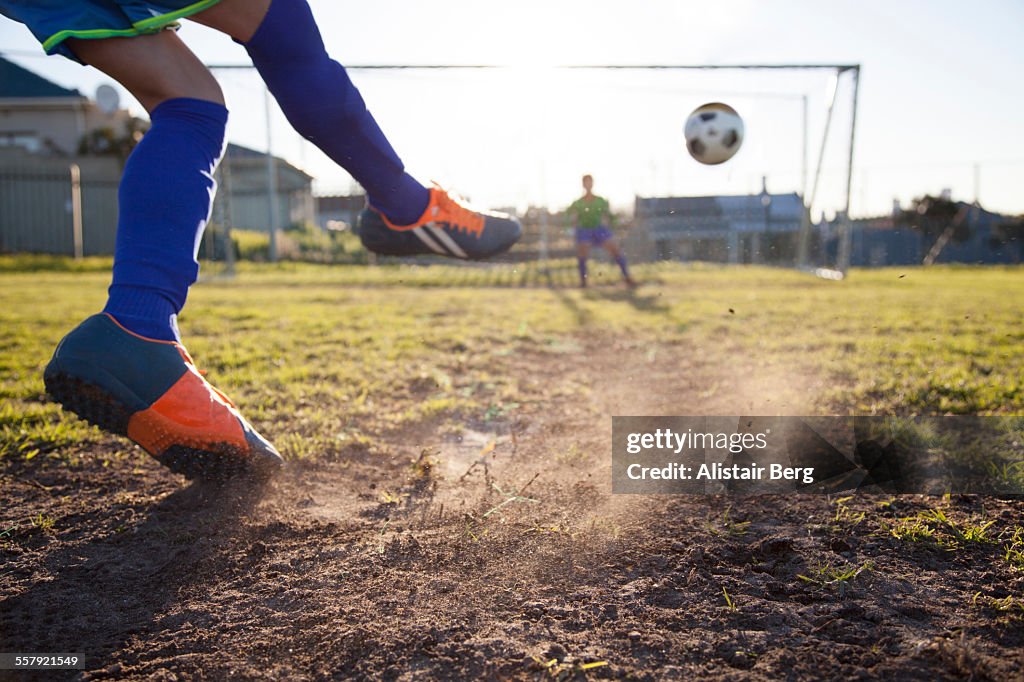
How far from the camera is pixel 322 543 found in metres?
1.53

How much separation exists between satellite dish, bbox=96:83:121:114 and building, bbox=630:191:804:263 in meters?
10.4

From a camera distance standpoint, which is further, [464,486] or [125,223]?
[464,486]

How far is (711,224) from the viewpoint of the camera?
22.8 feet

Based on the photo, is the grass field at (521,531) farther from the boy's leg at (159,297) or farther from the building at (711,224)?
the building at (711,224)

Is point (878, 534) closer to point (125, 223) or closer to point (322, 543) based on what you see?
point (322, 543)

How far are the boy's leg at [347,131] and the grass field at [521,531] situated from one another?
0.66 meters

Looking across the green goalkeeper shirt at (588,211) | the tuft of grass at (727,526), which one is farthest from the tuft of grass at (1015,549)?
the green goalkeeper shirt at (588,211)

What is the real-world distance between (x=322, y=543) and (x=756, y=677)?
3.00 ft

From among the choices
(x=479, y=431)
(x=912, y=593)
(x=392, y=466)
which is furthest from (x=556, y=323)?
(x=912, y=593)

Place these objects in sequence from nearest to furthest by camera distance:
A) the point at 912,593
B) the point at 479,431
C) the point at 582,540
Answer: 1. the point at 912,593
2. the point at 582,540
3. the point at 479,431

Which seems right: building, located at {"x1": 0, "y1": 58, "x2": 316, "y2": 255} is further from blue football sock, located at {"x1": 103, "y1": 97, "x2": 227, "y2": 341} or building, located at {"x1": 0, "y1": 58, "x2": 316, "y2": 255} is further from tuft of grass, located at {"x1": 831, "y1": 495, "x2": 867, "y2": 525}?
tuft of grass, located at {"x1": 831, "y1": 495, "x2": 867, "y2": 525}

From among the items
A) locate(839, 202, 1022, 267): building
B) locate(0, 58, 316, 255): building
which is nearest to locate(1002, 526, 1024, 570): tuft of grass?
locate(0, 58, 316, 255): building

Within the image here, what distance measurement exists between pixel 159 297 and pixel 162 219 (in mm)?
191

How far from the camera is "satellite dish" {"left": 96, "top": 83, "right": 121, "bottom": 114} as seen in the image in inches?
507
